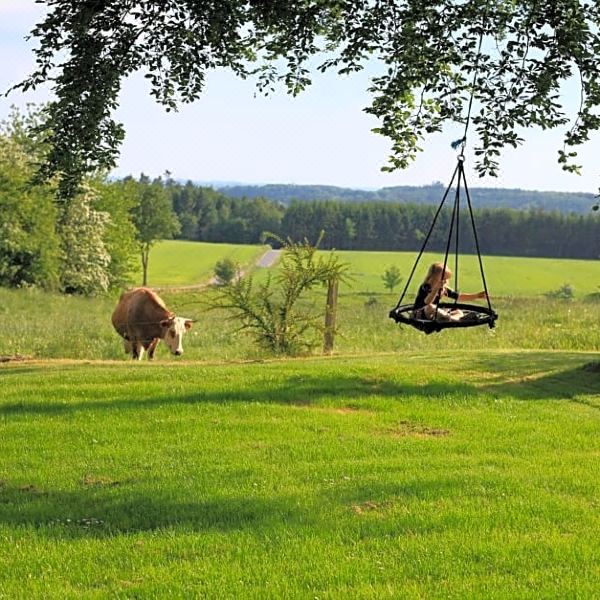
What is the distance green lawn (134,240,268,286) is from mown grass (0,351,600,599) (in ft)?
185

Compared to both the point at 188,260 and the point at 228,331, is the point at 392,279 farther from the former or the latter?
the point at 228,331

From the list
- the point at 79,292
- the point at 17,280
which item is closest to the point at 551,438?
the point at 17,280

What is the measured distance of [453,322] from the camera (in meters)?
10.0

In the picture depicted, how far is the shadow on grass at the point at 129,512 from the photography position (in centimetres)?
700

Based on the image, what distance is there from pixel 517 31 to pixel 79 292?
41.5 m

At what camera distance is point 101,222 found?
50219 mm

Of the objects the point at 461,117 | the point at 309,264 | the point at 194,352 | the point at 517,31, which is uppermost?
the point at 517,31

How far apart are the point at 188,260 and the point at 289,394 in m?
76.1

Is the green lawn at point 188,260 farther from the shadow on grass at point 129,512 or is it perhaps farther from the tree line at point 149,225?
the shadow on grass at point 129,512

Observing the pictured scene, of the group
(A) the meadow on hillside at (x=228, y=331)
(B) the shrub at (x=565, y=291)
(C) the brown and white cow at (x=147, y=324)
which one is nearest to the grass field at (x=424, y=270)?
(B) the shrub at (x=565, y=291)

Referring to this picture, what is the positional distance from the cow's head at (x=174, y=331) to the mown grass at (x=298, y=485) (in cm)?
548

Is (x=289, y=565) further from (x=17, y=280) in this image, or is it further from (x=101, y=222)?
(x=101, y=222)

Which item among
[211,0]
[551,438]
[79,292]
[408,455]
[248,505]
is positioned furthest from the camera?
[79,292]

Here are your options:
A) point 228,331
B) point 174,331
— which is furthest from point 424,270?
point 174,331
